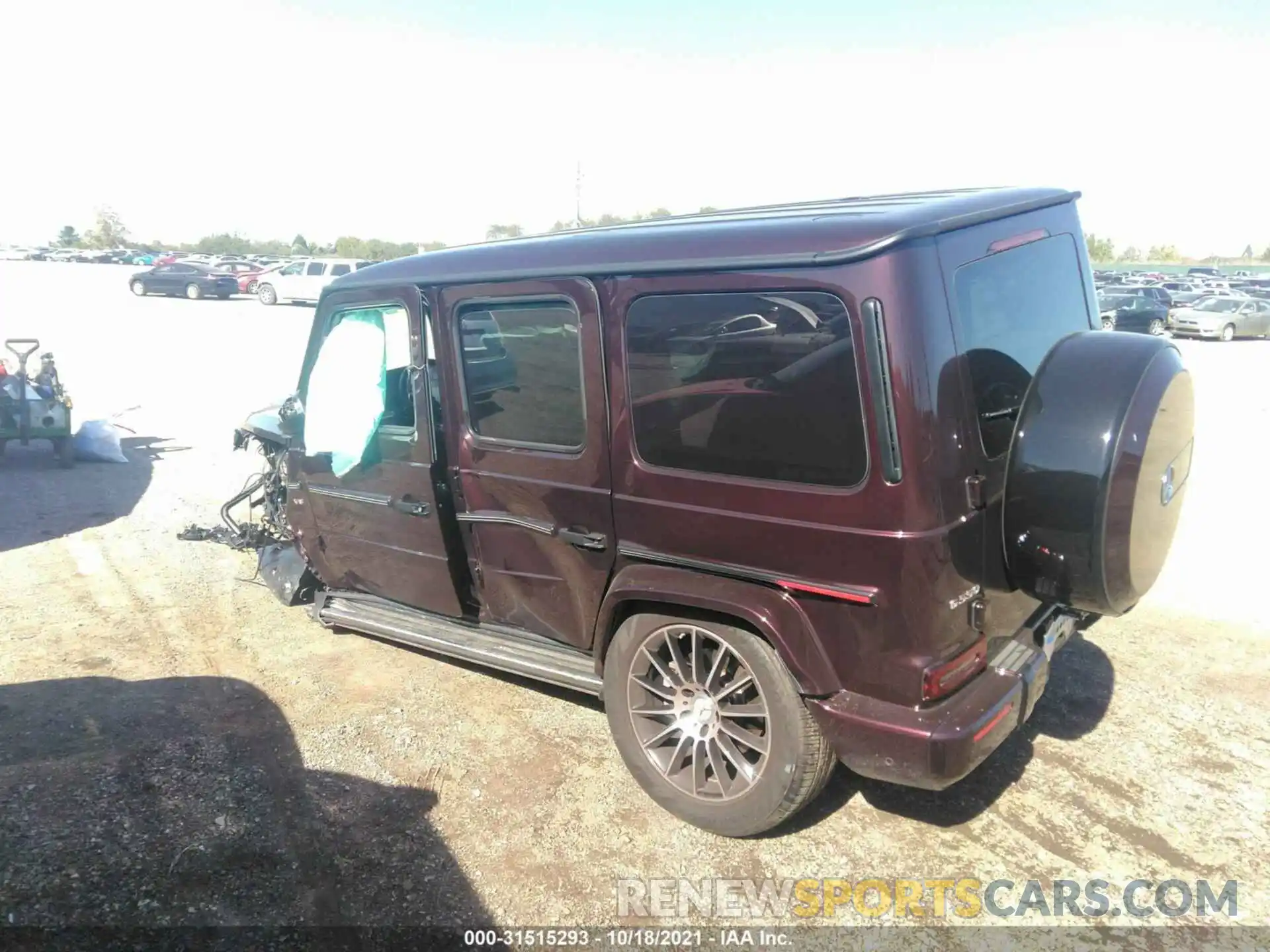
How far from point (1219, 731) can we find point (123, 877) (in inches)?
172

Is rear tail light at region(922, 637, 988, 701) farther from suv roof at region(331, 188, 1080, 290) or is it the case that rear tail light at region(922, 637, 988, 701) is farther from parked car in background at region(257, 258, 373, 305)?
parked car in background at region(257, 258, 373, 305)

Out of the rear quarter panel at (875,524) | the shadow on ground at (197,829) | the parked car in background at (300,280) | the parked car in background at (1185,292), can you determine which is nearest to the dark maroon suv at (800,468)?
the rear quarter panel at (875,524)

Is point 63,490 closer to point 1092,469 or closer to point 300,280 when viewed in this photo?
point 1092,469

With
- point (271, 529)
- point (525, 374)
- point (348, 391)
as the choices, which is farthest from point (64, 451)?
point (525, 374)

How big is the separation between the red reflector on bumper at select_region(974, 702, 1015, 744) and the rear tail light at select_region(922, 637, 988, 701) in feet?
0.44

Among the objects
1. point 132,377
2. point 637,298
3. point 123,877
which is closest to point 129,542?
point 123,877

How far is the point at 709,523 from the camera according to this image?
2.92m

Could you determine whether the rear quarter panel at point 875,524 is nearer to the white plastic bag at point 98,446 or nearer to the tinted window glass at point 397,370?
the tinted window glass at point 397,370

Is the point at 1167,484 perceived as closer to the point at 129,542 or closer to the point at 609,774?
the point at 609,774

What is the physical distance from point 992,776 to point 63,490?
8210 mm

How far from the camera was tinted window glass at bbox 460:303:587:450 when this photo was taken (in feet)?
10.7

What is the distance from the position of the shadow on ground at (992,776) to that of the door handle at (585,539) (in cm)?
125

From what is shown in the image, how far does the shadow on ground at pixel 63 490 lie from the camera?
6.80 meters

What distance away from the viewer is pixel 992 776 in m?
3.43
